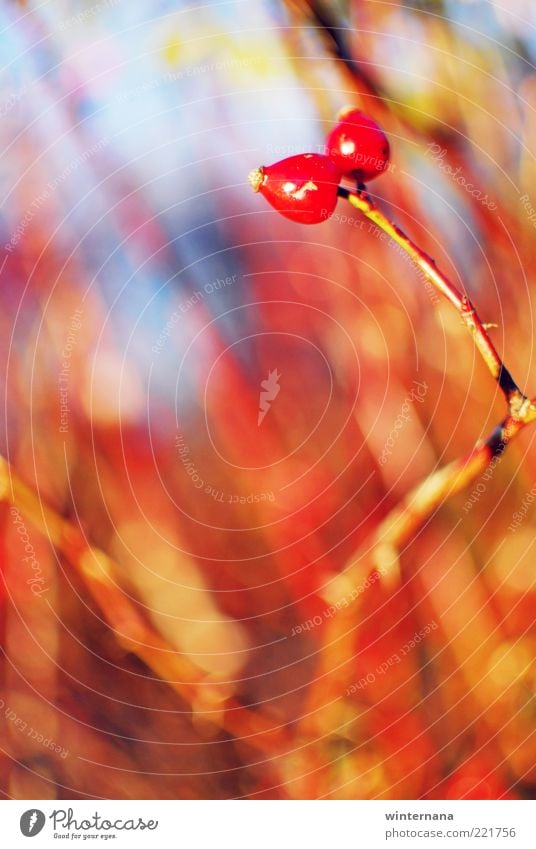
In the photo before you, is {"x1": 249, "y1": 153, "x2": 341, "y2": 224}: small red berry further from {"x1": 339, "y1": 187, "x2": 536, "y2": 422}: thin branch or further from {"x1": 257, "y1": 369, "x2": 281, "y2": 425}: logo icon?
{"x1": 257, "y1": 369, "x2": 281, "y2": 425}: logo icon

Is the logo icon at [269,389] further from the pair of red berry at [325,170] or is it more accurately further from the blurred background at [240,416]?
the pair of red berry at [325,170]

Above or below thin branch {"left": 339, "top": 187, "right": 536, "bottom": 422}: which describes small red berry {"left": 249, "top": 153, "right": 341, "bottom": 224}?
above

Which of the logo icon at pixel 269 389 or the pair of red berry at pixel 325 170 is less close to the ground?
the pair of red berry at pixel 325 170
